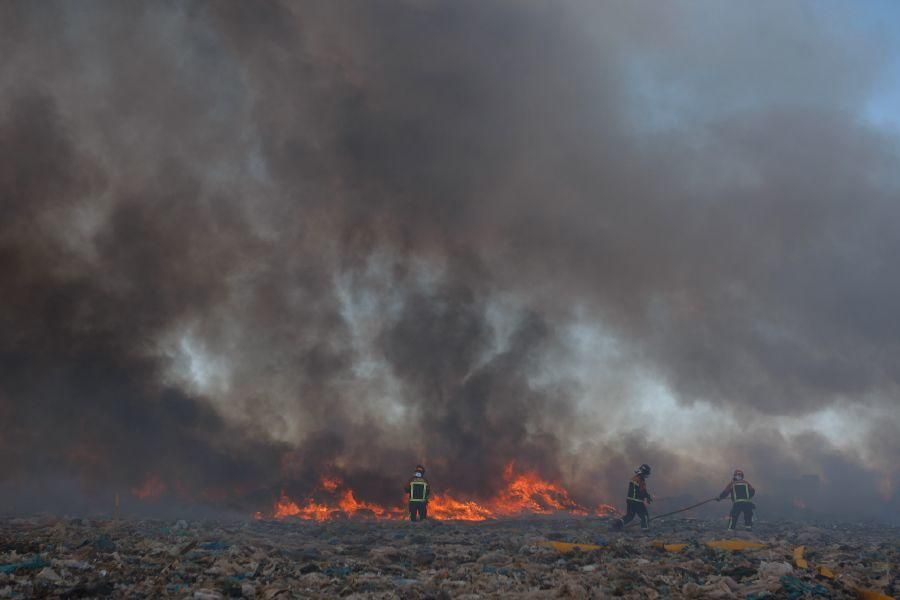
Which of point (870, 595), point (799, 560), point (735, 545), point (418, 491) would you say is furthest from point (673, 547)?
point (418, 491)

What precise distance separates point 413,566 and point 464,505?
2100 cm

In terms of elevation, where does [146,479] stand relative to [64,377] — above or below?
below

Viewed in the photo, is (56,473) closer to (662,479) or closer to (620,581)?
(620,581)

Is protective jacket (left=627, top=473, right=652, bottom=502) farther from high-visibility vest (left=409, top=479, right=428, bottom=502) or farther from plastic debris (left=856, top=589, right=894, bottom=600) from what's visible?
plastic debris (left=856, top=589, right=894, bottom=600)

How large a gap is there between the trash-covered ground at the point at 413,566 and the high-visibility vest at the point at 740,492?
3805mm

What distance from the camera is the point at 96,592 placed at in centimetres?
864

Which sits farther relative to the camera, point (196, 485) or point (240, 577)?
point (196, 485)

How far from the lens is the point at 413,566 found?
12.8 metres

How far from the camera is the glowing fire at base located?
30.8 meters

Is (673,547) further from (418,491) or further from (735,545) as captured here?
(418,491)

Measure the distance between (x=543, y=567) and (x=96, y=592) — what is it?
819cm

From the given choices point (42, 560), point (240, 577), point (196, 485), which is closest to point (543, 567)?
point (240, 577)

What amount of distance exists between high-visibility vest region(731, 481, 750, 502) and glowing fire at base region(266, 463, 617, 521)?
11.5 metres

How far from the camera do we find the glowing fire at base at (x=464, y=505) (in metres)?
30.8
